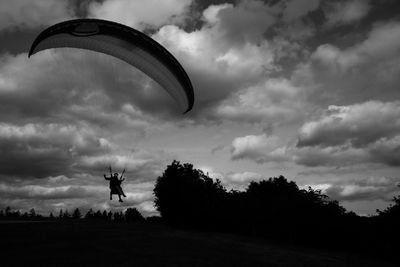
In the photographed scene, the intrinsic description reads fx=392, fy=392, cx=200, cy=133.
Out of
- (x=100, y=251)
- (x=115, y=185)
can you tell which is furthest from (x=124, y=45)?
(x=100, y=251)

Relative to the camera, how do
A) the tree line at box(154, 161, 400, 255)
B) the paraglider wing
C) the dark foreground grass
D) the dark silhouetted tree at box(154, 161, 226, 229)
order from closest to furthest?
the paraglider wing < the dark foreground grass < the tree line at box(154, 161, 400, 255) < the dark silhouetted tree at box(154, 161, 226, 229)

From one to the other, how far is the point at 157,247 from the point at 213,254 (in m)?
4.31

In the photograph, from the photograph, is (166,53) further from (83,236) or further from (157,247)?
(83,236)

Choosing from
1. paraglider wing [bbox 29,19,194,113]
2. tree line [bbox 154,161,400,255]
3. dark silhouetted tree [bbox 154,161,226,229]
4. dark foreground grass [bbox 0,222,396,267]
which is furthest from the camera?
dark silhouetted tree [bbox 154,161,226,229]

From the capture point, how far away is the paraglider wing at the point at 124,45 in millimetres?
19234

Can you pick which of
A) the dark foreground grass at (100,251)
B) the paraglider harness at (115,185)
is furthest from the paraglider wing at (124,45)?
the dark foreground grass at (100,251)

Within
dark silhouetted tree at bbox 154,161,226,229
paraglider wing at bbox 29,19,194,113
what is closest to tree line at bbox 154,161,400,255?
dark silhouetted tree at bbox 154,161,226,229

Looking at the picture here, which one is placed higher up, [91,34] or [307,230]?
[91,34]

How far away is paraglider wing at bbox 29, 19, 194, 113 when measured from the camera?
19.2 m

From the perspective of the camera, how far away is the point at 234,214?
71500 mm

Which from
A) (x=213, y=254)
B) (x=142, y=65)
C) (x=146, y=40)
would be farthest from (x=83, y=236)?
(x=146, y=40)

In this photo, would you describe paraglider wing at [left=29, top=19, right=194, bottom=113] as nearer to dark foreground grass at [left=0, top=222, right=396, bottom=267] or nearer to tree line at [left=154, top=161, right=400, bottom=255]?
dark foreground grass at [left=0, top=222, right=396, bottom=267]

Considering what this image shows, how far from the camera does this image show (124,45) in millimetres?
20906

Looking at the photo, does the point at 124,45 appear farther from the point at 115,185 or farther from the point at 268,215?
the point at 268,215
